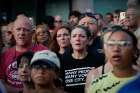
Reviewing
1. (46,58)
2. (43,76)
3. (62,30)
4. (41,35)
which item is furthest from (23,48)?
(41,35)

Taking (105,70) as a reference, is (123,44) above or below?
above

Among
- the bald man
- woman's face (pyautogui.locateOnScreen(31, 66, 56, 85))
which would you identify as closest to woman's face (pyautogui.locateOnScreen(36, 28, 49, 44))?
the bald man

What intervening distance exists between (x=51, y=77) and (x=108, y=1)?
1607cm

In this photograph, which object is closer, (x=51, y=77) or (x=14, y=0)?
(x=51, y=77)

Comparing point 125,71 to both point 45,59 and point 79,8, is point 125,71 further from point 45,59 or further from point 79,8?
point 79,8

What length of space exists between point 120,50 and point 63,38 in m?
2.53

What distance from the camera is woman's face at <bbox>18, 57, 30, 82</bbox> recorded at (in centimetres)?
524

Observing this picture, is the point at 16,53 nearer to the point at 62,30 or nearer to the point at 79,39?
the point at 79,39

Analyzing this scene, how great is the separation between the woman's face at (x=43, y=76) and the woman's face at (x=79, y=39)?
144 cm

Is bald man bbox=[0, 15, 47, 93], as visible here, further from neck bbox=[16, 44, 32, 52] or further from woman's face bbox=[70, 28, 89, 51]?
woman's face bbox=[70, 28, 89, 51]

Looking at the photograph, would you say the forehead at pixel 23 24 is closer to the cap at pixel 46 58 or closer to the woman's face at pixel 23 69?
the woman's face at pixel 23 69

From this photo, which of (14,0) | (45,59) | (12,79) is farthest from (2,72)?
(14,0)

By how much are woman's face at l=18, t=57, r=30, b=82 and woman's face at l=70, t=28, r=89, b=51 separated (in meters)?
0.74

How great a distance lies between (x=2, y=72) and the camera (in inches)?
226
